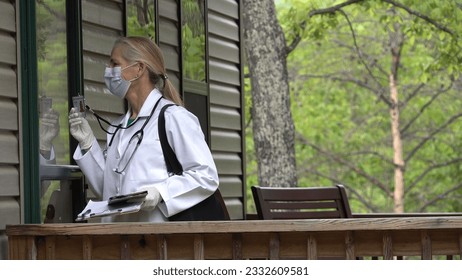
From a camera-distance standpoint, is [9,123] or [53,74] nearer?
[9,123]

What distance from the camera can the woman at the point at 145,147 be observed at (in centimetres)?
512

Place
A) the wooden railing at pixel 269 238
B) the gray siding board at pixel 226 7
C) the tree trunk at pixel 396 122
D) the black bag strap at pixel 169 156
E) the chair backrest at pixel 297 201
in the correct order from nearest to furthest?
the wooden railing at pixel 269 238 → the black bag strap at pixel 169 156 → the chair backrest at pixel 297 201 → the gray siding board at pixel 226 7 → the tree trunk at pixel 396 122

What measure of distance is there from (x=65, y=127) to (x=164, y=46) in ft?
6.41

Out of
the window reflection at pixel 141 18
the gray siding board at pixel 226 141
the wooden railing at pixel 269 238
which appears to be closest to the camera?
the wooden railing at pixel 269 238

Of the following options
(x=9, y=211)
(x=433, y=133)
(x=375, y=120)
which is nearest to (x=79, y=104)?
(x=9, y=211)

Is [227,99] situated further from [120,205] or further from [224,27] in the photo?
[120,205]

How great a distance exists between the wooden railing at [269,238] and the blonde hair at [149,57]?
99 cm

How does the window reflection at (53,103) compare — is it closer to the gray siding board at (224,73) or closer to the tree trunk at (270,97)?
the gray siding board at (224,73)

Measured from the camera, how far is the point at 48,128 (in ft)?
19.6

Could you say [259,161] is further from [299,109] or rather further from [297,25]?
[299,109]

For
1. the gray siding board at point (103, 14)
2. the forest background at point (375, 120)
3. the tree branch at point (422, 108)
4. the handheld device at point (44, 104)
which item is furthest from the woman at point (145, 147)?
the forest background at point (375, 120)

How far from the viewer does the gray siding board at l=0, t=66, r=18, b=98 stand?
550 cm

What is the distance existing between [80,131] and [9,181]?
16.4 inches

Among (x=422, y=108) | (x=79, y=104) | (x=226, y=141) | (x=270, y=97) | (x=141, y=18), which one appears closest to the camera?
(x=79, y=104)
